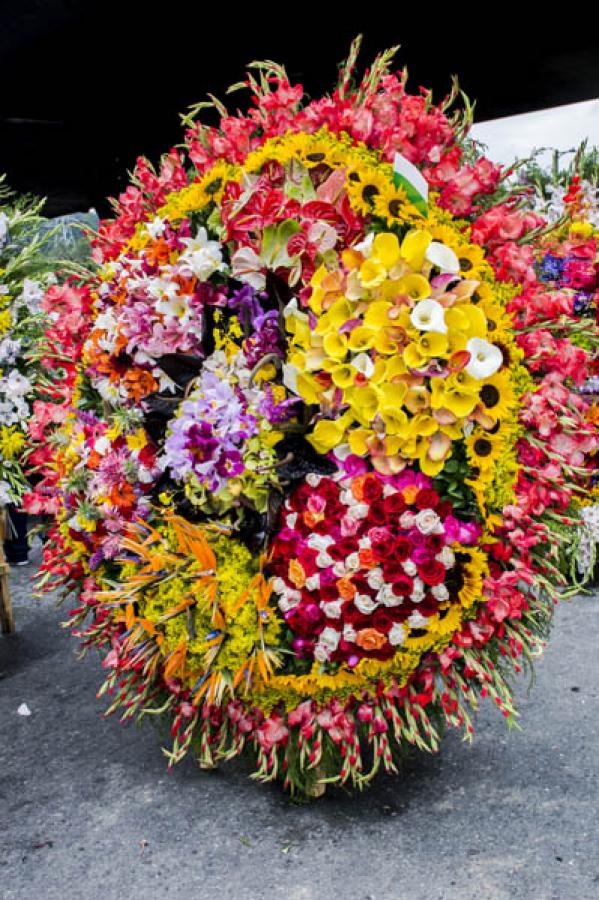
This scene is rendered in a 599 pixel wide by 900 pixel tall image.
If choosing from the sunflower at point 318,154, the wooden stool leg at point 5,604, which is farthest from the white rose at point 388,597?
the wooden stool leg at point 5,604

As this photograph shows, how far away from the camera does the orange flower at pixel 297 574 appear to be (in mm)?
2287

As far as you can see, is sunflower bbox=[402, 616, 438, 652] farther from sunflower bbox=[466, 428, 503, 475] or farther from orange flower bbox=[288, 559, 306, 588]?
sunflower bbox=[466, 428, 503, 475]

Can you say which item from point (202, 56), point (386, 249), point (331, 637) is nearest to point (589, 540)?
point (331, 637)

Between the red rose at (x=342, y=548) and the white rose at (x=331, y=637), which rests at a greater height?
the red rose at (x=342, y=548)

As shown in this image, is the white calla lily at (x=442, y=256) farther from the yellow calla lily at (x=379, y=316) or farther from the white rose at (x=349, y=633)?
the white rose at (x=349, y=633)

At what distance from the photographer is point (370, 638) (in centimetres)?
225

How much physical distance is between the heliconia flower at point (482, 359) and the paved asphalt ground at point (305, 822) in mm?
1352

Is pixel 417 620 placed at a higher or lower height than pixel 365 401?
lower

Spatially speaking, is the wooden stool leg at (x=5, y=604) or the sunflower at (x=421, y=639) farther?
the wooden stool leg at (x=5, y=604)

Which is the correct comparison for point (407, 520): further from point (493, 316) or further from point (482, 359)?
point (493, 316)

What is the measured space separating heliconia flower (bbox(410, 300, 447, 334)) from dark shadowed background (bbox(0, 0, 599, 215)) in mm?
5061

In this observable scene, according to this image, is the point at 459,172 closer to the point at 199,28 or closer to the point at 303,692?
the point at 303,692

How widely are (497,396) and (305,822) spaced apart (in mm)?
1418

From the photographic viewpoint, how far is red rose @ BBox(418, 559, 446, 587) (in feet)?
7.24
